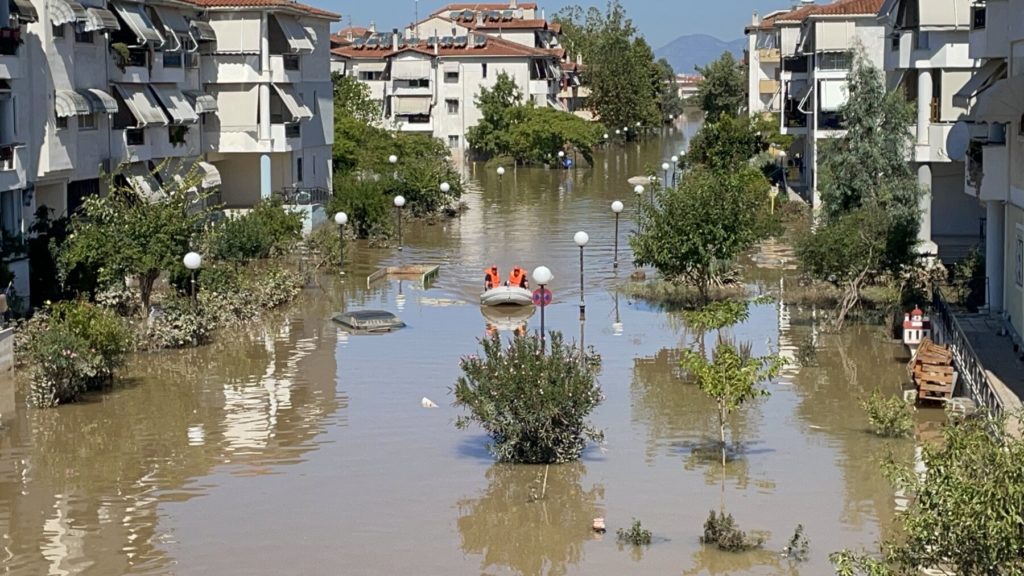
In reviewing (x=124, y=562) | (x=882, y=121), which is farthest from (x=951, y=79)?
(x=124, y=562)

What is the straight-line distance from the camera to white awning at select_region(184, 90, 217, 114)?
162 feet

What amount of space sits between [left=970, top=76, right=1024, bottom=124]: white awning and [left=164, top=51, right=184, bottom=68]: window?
26.4m

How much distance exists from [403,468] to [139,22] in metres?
24.7

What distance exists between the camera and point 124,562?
19516mm

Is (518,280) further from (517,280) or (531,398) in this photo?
(531,398)

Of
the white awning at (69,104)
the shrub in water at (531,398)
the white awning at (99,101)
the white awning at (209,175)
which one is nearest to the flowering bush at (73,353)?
the shrub in water at (531,398)

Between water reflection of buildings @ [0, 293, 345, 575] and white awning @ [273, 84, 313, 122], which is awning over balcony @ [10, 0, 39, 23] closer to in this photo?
water reflection of buildings @ [0, 293, 345, 575]

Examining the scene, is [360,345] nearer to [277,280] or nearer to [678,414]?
[277,280]

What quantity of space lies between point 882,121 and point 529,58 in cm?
6166

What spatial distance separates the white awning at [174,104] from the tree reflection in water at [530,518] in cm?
2622

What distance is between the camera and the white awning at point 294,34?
176 feet

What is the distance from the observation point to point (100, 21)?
1594 inches

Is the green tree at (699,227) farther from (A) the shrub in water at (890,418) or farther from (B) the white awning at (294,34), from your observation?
(B) the white awning at (294,34)

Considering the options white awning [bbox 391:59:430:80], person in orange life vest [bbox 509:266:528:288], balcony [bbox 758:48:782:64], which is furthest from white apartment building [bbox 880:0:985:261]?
white awning [bbox 391:59:430:80]
